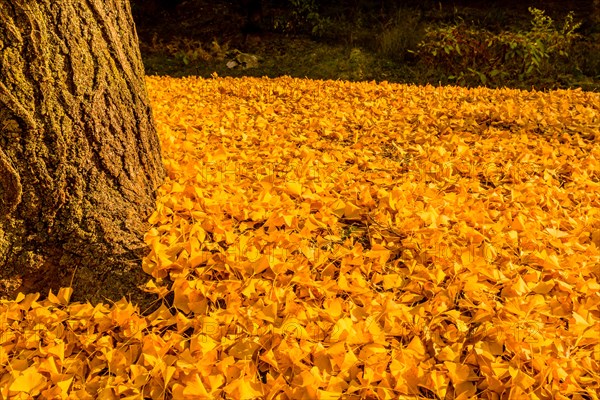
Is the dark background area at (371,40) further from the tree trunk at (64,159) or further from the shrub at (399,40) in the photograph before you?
the tree trunk at (64,159)

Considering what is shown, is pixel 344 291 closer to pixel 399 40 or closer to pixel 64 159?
pixel 64 159

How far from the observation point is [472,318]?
5.17ft

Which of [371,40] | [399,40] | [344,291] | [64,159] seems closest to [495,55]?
[399,40]

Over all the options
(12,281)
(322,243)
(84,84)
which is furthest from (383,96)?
(12,281)

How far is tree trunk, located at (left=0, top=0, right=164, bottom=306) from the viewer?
169 cm

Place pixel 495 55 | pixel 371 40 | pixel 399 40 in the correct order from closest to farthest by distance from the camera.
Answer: pixel 495 55, pixel 399 40, pixel 371 40

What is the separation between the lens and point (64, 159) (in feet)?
5.80

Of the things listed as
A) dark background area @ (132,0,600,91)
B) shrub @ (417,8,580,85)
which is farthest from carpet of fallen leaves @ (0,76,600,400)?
dark background area @ (132,0,600,91)

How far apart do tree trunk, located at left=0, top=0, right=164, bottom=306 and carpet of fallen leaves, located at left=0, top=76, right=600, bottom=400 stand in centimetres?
→ 13

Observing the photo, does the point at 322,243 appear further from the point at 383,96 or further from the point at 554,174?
the point at 383,96

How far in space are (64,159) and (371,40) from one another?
881cm

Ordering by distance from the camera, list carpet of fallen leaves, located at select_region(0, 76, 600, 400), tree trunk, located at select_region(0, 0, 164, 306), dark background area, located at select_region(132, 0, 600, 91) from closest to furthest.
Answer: carpet of fallen leaves, located at select_region(0, 76, 600, 400) → tree trunk, located at select_region(0, 0, 164, 306) → dark background area, located at select_region(132, 0, 600, 91)

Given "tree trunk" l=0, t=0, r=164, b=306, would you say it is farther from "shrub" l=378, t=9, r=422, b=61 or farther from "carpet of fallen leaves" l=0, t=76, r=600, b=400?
"shrub" l=378, t=9, r=422, b=61

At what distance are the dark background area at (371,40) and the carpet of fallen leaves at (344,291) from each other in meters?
5.72
